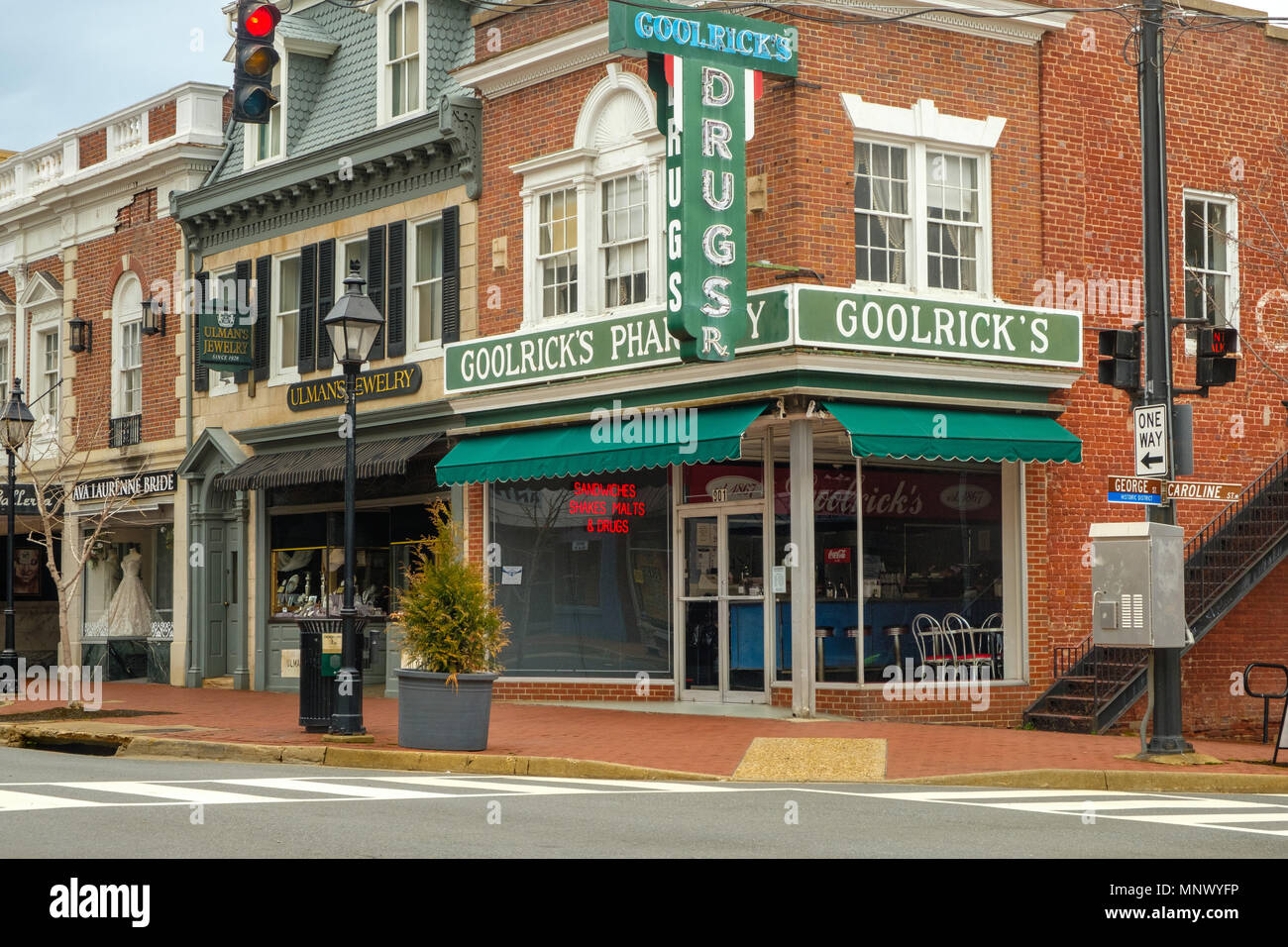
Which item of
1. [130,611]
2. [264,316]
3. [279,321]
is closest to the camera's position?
[279,321]

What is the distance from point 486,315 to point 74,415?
12.5m

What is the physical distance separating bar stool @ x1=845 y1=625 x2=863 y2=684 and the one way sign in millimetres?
4747

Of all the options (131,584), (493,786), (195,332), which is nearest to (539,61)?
(195,332)

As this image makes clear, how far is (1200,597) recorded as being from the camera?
19.6 meters

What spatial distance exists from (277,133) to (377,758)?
14.0m

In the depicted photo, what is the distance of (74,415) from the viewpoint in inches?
1238

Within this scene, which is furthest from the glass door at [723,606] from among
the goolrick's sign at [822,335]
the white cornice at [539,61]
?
the white cornice at [539,61]

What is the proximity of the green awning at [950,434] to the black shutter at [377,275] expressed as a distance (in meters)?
8.35

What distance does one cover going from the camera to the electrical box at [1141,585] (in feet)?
48.2

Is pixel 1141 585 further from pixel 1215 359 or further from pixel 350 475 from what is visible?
pixel 350 475

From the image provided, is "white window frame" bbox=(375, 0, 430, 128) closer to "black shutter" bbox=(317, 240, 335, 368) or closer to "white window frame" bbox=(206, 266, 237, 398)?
"black shutter" bbox=(317, 240, 335, 368)

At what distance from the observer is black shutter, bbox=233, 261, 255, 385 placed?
26875 millimetres
